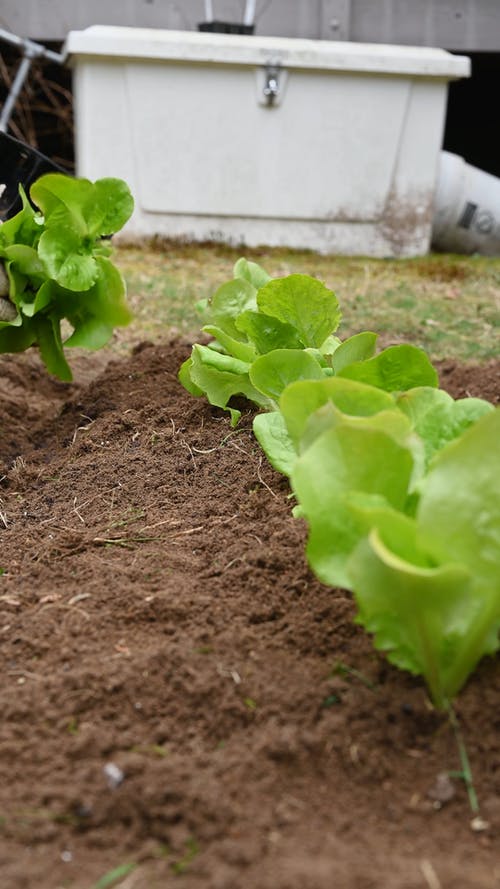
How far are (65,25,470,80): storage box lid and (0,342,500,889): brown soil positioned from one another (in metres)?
4.08

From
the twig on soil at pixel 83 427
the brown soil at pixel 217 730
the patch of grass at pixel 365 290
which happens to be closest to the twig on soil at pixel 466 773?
the brown soil at pixel 217 730

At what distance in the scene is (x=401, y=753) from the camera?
111cm

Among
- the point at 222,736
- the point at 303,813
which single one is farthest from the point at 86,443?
the point at 303,813

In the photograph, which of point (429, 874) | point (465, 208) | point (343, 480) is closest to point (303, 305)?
point (343, 480)

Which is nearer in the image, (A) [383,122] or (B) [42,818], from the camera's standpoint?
(B) [42,818]

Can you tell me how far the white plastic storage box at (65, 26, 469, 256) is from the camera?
526cm

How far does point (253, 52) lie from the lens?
5.21 m

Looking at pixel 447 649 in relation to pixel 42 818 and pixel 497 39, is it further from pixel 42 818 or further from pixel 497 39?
pixel 497 39

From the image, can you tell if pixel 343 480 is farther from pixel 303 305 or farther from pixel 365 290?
pixel 365 290

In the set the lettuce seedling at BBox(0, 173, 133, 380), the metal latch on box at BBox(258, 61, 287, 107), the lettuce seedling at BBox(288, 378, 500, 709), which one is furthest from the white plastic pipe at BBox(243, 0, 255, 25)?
the lettuce seedling at BBox(288, 378, 500, 709)

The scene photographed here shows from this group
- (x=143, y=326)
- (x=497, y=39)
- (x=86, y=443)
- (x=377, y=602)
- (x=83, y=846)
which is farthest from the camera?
(x=497, y=39)

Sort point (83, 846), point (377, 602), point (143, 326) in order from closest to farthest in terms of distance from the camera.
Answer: point (83, 846)
point (377, 602)
point (143, 326)

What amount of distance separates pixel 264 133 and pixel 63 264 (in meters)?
3.36

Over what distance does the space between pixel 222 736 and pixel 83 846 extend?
22 cm
